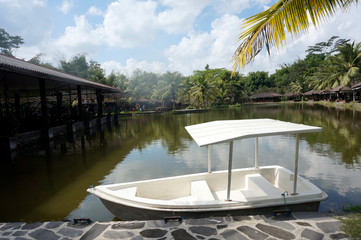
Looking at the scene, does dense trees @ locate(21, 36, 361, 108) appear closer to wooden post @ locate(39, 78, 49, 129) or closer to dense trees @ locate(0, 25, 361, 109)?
dense trees @ locate(0, 25, 361, 109)

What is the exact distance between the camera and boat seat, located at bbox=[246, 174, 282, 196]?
396 centimetres

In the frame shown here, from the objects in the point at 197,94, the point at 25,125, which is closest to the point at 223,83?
the point at 197,94

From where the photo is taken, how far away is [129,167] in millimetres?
7332

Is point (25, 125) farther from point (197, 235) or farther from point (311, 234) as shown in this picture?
point (311, 234)

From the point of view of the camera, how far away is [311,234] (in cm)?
291

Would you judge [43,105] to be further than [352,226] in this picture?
Yes

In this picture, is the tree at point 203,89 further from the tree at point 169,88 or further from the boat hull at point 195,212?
the boat hull at point 195,212

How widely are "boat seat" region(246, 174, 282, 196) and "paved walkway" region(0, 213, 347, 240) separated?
0.57 meters

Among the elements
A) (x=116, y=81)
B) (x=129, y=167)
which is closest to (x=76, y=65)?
Result: (x=116, y=81)

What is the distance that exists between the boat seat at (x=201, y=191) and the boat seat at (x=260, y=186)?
2.92 feet

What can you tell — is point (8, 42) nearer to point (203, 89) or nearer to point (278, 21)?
point (203, 89)

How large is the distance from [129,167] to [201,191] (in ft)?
12.6

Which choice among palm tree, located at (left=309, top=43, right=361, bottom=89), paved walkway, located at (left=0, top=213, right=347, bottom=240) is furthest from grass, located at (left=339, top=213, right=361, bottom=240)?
palm tree, located at (left=309, top=43, right=361, bottom=89)

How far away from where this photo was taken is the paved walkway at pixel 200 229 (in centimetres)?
296
